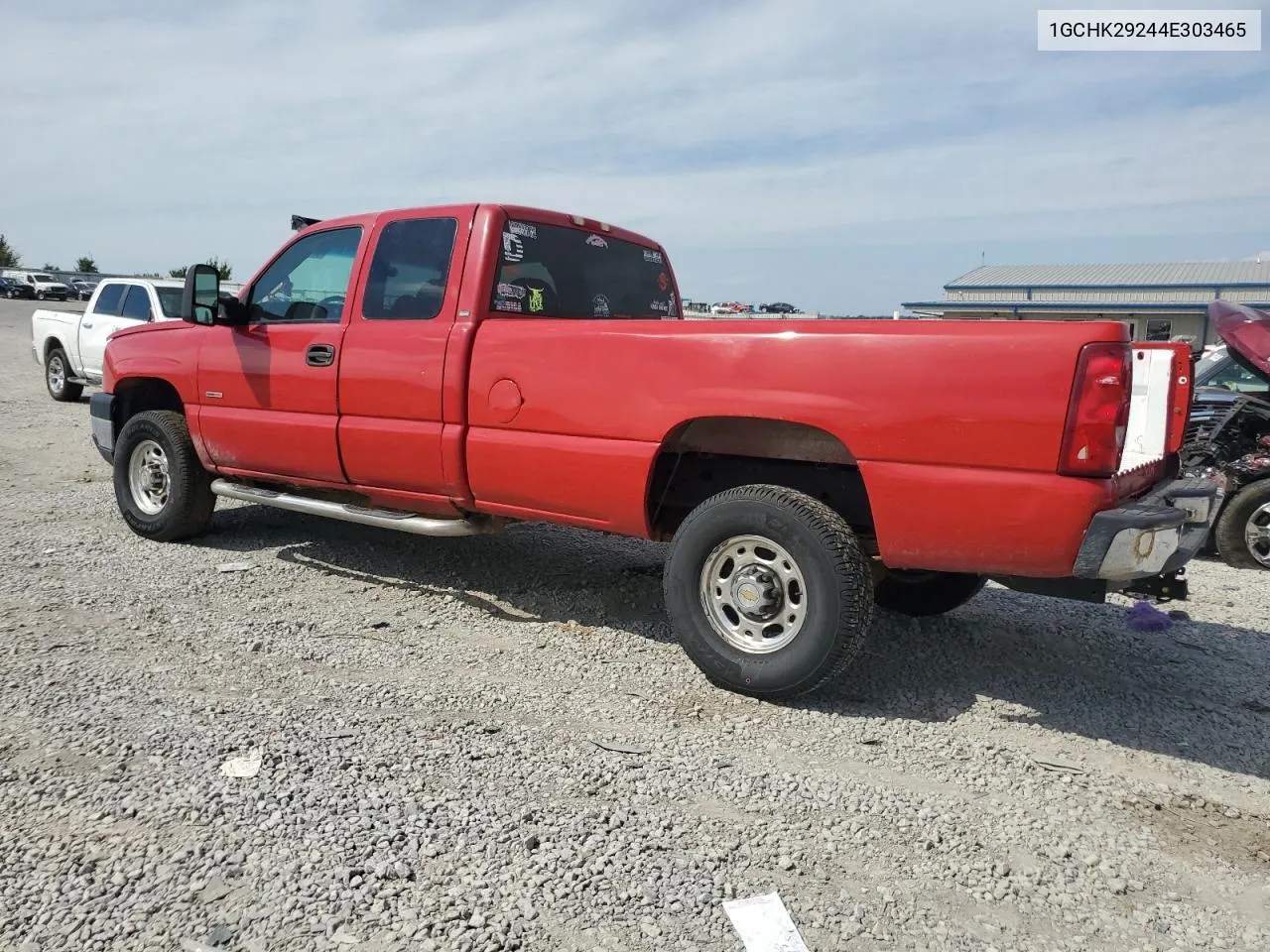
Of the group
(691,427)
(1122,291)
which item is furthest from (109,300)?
(1122,291)

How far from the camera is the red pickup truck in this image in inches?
130

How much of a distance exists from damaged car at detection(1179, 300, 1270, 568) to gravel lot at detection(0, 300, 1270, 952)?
1.87 metres

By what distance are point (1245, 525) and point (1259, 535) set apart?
11cm

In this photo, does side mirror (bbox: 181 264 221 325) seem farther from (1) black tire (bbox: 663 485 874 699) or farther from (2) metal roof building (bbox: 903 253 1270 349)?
(2) metal roof building (bbox: 903 253 1270 349)

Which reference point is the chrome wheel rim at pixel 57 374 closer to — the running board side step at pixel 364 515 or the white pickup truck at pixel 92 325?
the white pickup truck at pixel 92 325

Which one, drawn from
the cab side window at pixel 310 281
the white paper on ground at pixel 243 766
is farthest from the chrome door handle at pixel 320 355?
the white paper on ground at pixel 243 766

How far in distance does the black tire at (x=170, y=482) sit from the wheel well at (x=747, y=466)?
10.8 ft

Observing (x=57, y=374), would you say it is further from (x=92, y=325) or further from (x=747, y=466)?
(x=747, y=466)

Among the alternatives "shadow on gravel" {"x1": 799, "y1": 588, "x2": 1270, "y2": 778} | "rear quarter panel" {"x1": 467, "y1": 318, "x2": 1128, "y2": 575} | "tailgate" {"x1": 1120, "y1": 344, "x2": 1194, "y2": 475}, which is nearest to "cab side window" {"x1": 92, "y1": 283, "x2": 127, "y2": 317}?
"rear quarter panel" {"x1": 467, "y1": 318, "x2": 1128, "y2": 575}

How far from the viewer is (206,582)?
5.37 meters

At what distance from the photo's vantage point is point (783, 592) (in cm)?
387

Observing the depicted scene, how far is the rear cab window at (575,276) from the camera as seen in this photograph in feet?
15.8

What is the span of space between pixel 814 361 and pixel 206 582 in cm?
367

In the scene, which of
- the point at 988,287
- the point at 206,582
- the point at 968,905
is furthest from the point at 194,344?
the point at 988,287
